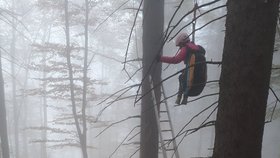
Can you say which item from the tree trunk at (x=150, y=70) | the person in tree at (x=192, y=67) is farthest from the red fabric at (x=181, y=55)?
the tree trunk at (x=150, y=70)

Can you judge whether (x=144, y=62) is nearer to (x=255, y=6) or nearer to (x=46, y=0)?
(x=255, y=6)

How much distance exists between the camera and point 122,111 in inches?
1467

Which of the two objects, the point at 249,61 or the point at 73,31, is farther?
the point at 73,31

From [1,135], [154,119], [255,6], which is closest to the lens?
[255,6]

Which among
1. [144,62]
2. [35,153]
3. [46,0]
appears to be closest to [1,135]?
[46,0]

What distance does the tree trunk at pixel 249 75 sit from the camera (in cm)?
218

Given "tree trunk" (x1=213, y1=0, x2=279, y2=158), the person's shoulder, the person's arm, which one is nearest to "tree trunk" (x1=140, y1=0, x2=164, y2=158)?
the person's arm

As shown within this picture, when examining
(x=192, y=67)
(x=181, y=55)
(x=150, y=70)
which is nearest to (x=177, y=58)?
(x=181, y=55)

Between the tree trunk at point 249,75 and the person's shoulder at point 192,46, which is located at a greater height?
the person's shoulder at point 192,46

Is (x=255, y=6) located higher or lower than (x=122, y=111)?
higher

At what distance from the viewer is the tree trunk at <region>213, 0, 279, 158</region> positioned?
2184 mm

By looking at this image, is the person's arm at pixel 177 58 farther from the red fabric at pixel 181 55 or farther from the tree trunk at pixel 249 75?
the tree trunk at pixel 249 75

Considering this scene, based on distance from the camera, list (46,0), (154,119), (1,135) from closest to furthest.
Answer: (154,119) → (1,135) → (46,0)

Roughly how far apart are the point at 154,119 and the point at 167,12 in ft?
65.3
